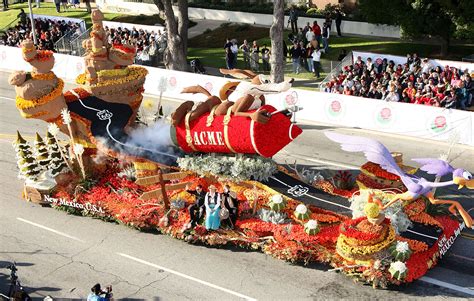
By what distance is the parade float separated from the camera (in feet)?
50.0

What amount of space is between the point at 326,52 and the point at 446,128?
43.4ft

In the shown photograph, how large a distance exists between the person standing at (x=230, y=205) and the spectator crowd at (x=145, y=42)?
2141cm

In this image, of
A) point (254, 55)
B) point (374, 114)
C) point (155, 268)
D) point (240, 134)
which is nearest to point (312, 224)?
point (240, 134)

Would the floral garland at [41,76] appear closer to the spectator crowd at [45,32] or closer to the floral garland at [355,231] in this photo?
the floral garland at [355,231]

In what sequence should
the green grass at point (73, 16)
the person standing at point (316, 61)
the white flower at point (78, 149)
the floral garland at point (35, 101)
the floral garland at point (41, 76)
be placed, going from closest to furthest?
the floral garland at point (35, 101) < the floral garland at point (41, 76) < the white flower at point (78, 149) < the person standing at point (316, 61) < the green grass at point (73, 16)

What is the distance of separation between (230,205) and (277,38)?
599 inches

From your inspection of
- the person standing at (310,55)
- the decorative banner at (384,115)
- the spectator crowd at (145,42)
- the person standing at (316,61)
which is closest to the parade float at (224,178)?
the decorative banner at (384,115)

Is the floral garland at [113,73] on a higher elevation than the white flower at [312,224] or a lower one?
higher

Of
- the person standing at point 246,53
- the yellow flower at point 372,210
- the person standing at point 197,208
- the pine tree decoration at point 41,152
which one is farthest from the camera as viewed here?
the person standing at point 246,53

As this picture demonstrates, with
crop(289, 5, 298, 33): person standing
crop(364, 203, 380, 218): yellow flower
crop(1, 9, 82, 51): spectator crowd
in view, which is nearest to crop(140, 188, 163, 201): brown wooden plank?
crop(364, 203, 380, 218): yellow flower

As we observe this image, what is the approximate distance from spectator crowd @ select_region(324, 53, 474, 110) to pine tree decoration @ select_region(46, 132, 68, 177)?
1348cm

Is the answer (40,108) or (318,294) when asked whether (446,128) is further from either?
(40,108)

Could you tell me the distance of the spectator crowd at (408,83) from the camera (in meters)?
25.5

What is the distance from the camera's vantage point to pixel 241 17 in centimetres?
4494
